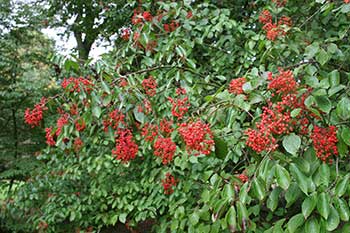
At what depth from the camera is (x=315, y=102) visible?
4.51ft

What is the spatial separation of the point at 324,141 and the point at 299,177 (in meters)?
0.15

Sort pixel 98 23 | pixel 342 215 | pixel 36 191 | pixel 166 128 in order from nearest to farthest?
pixel 342 215, pixel 166 128, pixel 36 191, pixel 98 23

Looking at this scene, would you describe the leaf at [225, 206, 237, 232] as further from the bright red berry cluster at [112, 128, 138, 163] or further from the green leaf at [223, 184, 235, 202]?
the bright red berry cluster at [112, 128, 138, 163]

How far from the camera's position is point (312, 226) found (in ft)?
4.56

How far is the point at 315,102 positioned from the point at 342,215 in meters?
0.39

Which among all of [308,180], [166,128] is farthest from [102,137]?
[308,180]

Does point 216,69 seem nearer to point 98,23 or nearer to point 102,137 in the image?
point 102,137

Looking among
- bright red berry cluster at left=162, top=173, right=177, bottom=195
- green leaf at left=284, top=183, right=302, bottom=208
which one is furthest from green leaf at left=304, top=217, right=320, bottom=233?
bright red berry cluster at left=162, top=173, right=177, bottom=195

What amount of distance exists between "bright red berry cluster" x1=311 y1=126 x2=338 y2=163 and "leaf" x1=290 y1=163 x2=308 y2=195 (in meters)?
0.09

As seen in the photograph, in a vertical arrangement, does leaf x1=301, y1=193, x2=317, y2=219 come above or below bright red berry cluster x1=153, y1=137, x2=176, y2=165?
below

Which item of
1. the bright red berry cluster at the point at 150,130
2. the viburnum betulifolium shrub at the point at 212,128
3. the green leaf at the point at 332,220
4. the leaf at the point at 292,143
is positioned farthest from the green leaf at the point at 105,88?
the green leaf at the point at 332,220

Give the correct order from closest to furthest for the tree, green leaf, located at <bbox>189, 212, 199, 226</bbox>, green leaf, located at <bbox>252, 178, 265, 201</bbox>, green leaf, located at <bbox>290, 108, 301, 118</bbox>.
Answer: green leaf, located at <bbox>290, 108, 301, 118</bbox>
green leaf, located at <bbox>252, 178, 265, 201</bbox>
green leaf, located at <bbox>189, 212, 199, 226</bbox>
the tree

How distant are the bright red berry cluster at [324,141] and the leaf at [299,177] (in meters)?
0.09

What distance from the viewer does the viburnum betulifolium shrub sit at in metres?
1.39
